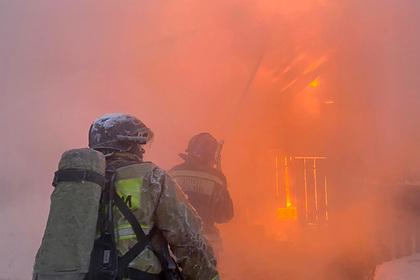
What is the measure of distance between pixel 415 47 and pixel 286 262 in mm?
3242

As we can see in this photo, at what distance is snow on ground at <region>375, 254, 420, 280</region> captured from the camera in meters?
4.19

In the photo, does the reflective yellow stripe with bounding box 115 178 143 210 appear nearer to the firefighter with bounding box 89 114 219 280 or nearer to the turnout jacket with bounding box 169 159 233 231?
the firefighter with bounding box 89 114 219 280

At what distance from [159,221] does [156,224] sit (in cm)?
2

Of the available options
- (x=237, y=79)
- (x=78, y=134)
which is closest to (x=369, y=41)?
(x=237, y=79)

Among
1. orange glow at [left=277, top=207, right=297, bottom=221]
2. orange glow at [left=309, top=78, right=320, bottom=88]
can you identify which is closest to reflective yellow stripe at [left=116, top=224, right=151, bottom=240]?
orange glow at [left=277, top=207, right=297, bottom=221]

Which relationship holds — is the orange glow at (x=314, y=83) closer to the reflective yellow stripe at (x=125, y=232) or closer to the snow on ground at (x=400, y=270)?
the snow on ground at (x=400, y=270)

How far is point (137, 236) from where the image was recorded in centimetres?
166

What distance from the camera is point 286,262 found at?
5.11 meters

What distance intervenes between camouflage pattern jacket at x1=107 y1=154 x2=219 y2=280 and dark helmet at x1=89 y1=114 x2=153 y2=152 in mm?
94

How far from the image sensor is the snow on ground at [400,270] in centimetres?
419

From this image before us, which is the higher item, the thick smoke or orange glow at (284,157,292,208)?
the thick smoke

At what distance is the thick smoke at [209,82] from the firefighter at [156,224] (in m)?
3.78

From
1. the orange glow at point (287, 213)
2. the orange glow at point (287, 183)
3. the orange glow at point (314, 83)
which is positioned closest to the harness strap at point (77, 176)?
the orange glow at point (287, 213)

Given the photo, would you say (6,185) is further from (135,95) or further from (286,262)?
(286,262)
